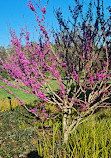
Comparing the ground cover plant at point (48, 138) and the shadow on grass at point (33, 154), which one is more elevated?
the ground cover plant at point (48, 138)

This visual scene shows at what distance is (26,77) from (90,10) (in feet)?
8.09

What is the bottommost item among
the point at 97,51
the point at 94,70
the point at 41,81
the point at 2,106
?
the point at 2,106

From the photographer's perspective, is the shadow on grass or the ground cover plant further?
the shadow on grass

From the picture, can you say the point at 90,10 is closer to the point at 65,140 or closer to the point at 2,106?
the point at 65,140

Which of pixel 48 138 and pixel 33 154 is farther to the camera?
pixel 48 138

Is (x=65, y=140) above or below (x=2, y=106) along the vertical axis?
below

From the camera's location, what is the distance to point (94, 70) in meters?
4.84

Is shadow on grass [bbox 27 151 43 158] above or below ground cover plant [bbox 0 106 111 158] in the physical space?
below

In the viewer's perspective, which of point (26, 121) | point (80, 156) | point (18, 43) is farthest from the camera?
point (26, 121)

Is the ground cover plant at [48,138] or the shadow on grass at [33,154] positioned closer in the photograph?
the ground cover plant at [48,138]

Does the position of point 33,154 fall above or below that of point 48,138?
below

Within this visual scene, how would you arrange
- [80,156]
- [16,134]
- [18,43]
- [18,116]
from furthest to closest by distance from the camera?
[18,116], [16,134], [18,43], [80,156]

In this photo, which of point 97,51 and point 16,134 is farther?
point 16,134

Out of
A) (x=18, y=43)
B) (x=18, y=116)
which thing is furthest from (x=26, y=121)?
(x=18, y=43)
